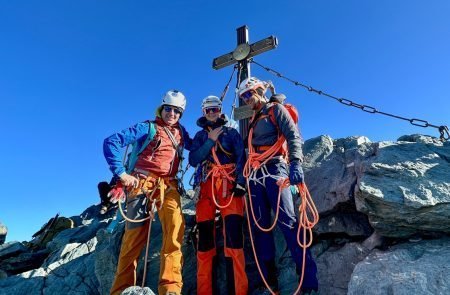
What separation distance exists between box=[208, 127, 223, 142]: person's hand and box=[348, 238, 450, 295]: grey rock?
337 cm

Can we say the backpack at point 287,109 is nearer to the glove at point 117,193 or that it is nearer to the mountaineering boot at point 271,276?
the mountaineering boot at point 271,276

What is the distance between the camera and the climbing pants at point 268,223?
197 inches

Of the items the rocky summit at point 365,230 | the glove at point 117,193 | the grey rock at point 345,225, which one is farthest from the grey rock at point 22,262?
the grey rock at point 345,225

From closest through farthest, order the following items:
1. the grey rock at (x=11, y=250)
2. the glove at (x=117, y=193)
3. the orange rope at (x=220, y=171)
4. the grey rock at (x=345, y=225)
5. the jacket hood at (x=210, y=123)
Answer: the grey rock at (x=345, y=225) < the glove at (x=117, y=193) < the orange rope at (x=220, y=171) < the jacket hood at (x=210, y=123) < the grey rock at (x=11, y=250)

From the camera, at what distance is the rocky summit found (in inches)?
177

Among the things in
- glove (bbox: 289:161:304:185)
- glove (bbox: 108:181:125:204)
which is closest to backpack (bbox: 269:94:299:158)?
glove (bbox: 289:161:304:185)

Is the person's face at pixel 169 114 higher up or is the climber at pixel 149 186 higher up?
the person's face at pixel 169 114

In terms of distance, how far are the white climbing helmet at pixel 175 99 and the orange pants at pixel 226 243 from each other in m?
1.86

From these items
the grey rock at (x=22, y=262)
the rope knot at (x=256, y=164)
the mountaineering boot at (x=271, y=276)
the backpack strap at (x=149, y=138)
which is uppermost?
the backpack strap at (x=149, y=138)

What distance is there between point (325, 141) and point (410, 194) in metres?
3.19

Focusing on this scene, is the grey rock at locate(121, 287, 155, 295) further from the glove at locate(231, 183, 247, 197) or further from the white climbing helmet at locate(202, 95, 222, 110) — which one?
the white climbing helmet at locate(202, 95, 222, 110)

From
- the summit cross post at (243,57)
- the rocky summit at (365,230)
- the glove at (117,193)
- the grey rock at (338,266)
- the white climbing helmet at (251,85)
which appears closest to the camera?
the rocky summit at (365,230)

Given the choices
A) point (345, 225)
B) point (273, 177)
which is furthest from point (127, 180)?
point (345, 225)

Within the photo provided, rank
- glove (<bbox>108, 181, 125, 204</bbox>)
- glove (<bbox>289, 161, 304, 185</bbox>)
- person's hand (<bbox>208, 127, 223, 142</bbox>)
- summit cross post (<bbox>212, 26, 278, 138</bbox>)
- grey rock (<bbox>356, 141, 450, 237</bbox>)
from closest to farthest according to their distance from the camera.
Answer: grey rock (<bbox>356, 141, 450, 237</bbox>) < glove (<bbox>289, 161, 304, 185</bbox>) < glove (<bbox>108, 181, 125, 204</bbox>) < person's hand (<bbox>208, 127, 223, 142</bbox>) < summit cross post (<bbox>212, 26, 278, 138</bbox>)
